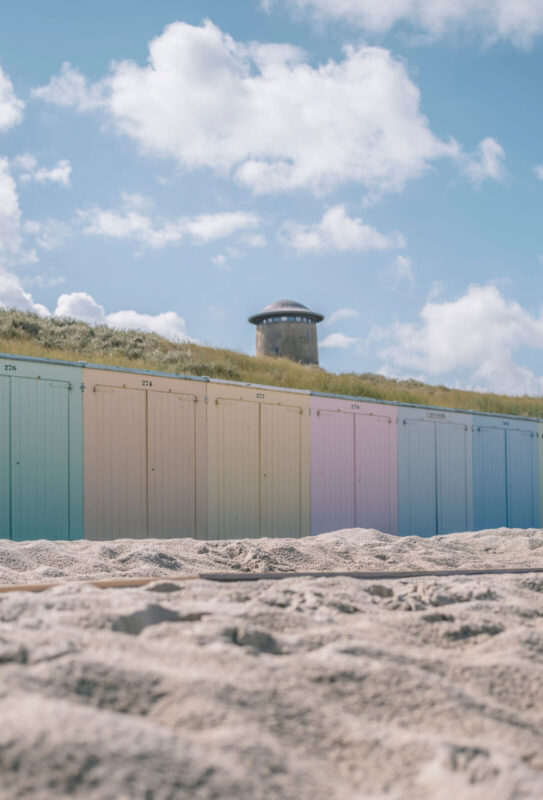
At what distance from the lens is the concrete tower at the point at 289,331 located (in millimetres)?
28609

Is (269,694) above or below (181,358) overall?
below

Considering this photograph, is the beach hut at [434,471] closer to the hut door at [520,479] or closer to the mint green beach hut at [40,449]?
the hut door at [520,479]

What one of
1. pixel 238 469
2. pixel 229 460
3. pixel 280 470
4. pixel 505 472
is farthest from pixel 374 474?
pixel 505 472

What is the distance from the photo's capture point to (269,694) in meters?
1.67

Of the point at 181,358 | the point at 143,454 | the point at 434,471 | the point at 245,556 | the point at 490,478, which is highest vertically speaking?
the point at 181,358

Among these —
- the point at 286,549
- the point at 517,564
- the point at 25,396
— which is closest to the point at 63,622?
the point at 286,549

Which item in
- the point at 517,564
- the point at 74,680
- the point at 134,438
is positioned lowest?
the point at 517,564

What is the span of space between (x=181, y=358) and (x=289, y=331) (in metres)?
12.2

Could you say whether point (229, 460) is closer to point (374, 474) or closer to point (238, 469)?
point (238, 469)

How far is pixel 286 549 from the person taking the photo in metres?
5.56

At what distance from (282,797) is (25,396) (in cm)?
600

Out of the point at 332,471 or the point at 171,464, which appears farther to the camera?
the point at 332,471

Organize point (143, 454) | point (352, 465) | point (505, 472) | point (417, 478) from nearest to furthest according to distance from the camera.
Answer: point (143, 454), point (352, 465), point (417, 478), point (505, 472)

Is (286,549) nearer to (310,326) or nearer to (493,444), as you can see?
(493,444)
